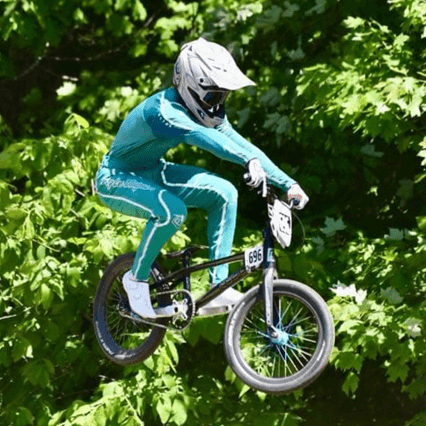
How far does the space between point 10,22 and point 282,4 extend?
1.99 metres

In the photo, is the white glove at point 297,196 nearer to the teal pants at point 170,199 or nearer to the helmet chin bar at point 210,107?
the teal pants at point 170,199

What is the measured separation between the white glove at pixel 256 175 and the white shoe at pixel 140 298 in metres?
0.93

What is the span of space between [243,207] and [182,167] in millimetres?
4509

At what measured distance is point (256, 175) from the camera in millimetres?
5809

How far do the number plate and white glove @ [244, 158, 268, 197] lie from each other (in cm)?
42

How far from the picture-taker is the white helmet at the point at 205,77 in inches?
234

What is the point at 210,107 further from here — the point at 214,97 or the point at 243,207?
the point at 243,207

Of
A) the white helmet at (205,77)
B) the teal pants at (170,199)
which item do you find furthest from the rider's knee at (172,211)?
the white helmet at (205,77)

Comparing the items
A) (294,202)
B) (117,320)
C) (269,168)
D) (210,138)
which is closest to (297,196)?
(294,202)

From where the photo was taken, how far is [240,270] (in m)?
6.20

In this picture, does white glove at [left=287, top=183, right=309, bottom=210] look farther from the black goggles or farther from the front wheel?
the black goggles

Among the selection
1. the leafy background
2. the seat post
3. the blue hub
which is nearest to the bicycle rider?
the seat post

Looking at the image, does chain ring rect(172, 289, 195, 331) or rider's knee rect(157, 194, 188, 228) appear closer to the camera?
rider's knee rect(157, 194, 188, 228)

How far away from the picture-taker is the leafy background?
923 cm
